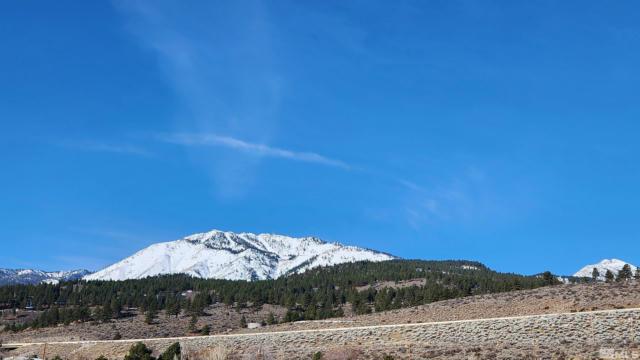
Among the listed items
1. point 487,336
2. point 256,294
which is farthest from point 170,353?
point 256,294

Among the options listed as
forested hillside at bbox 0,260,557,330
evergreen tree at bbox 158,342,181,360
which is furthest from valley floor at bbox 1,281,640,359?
forested hillside at bbox 0,260,557,330

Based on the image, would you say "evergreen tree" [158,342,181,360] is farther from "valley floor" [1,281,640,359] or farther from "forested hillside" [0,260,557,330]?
"forested hillside" [0,260,557,330]

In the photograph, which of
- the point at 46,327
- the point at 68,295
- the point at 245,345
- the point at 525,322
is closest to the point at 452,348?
the point at 525,322

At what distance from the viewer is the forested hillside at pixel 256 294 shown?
3989 inches

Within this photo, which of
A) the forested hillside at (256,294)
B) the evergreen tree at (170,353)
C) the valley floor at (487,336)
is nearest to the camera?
the evergreen tree at (170,353)

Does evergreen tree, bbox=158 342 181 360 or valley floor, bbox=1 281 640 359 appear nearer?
evergreen tree, bbox=158 342 181 360

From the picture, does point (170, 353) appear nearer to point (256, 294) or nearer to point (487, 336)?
point (487, 336)

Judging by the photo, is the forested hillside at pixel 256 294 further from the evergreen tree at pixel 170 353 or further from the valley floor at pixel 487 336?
the evergreen tree at pixel 170 353

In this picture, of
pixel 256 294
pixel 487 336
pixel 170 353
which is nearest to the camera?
pixel 170 353

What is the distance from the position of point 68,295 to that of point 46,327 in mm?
40931

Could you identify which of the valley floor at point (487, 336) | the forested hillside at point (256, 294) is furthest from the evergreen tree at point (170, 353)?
the forested hillside at point (256, 294)

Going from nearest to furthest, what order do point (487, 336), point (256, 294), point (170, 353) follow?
point (170, 353), point (487, 336), point (256, 294)

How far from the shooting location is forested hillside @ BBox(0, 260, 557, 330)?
332ft

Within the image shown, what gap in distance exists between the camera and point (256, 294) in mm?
124188
